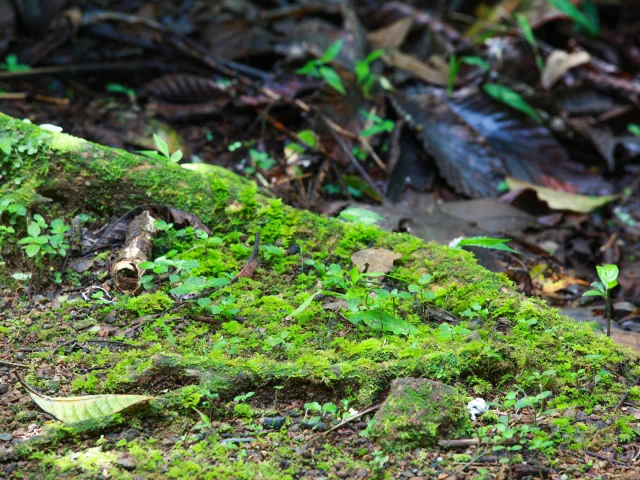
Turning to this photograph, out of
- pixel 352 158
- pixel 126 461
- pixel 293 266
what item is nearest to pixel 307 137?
pixel 352 158

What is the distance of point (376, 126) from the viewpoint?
4723mm

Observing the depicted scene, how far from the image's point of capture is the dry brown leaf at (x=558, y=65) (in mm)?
5953

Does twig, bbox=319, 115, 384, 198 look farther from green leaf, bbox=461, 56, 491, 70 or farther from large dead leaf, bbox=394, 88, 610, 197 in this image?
green leaf, bbox=461, 56, 491, 70

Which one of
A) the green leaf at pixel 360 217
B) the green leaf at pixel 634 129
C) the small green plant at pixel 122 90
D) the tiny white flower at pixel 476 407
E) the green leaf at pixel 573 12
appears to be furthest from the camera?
the green leaf at pixel 573 12

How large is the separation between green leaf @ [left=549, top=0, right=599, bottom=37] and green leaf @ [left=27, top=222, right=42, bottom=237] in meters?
5.48

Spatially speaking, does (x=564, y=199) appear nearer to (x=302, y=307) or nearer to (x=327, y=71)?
(x=327, y=71)

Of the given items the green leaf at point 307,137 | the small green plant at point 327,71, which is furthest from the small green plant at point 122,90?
the green leaf at point 307,137

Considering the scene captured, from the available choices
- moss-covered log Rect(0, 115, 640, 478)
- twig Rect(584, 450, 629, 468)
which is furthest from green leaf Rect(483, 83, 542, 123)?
twig Rect(584, 450, 629, 468)

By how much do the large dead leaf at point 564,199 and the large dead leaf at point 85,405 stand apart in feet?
11.4

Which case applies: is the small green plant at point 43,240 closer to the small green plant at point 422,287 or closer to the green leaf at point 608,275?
the small green plant at point 422,287

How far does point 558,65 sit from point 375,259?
13.6 feet

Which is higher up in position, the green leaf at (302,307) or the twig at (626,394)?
the green leaf at (302,307)

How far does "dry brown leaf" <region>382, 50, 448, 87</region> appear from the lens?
5.64m

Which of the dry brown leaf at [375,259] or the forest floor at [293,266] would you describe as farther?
the dry brown leaf at [375,259]
